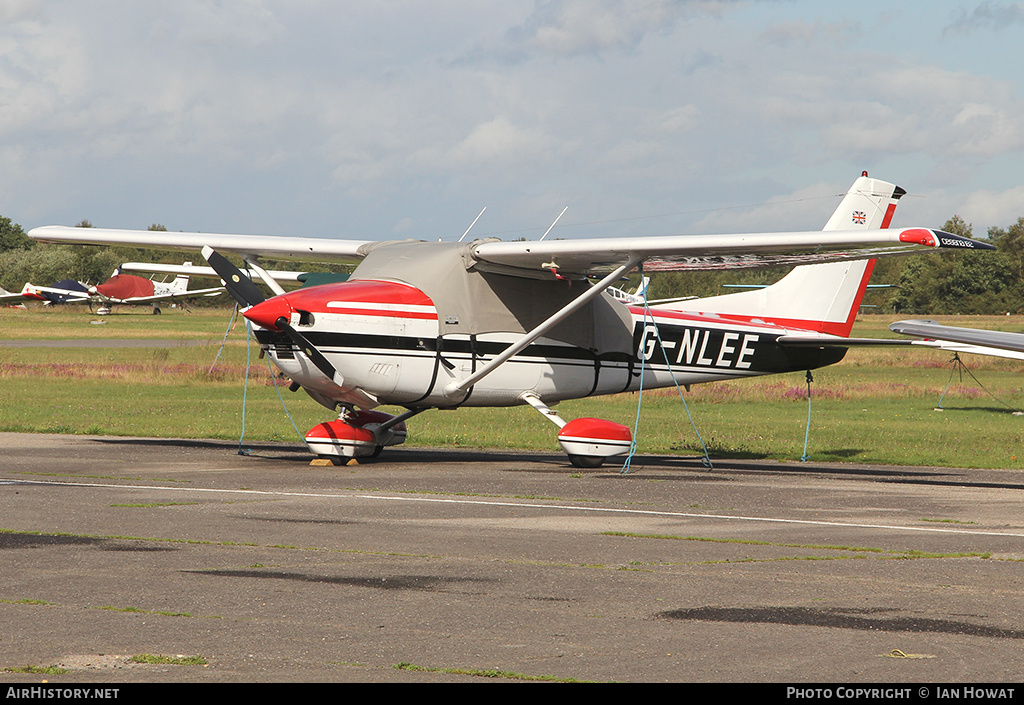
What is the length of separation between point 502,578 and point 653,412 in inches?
786

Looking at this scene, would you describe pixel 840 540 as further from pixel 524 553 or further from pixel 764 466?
pixel 764 466

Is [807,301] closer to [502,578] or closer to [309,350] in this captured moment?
[309,350]

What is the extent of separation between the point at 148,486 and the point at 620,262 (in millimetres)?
6912

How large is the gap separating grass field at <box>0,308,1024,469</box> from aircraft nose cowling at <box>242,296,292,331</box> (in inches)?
33.5

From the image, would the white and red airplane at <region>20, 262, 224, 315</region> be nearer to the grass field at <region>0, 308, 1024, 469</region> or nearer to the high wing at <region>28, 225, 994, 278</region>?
the grass field at <region>0, 308, 1024, 469</region>

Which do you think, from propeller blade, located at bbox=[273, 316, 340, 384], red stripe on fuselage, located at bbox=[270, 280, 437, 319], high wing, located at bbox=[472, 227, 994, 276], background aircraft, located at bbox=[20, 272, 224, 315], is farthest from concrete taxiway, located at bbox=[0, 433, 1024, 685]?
background aircraft, located at bbox=[20, 272, 224, 315]

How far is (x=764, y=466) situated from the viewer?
56.1 feet

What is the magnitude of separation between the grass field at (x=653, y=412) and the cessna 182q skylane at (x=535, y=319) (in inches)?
55.7

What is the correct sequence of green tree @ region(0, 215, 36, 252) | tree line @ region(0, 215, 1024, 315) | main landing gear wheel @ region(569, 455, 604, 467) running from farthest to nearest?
green tree @ region(0, 215, 36, 252)
tree line @ region(0, 215, 1024, 315)
main landing gear wheel @ region(569, 455, 604, 467)

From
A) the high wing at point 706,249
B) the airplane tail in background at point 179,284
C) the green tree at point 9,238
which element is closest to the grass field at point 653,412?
the high wing at point 706,249

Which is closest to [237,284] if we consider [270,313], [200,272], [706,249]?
[270,313]

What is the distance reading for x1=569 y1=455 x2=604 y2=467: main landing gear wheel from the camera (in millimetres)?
15867

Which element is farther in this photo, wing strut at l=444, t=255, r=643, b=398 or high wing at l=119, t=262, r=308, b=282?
high wing at l=119, t=262, r=308, b=282

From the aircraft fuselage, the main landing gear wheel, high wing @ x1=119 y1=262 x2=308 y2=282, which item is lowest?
the main landing gear wheel
